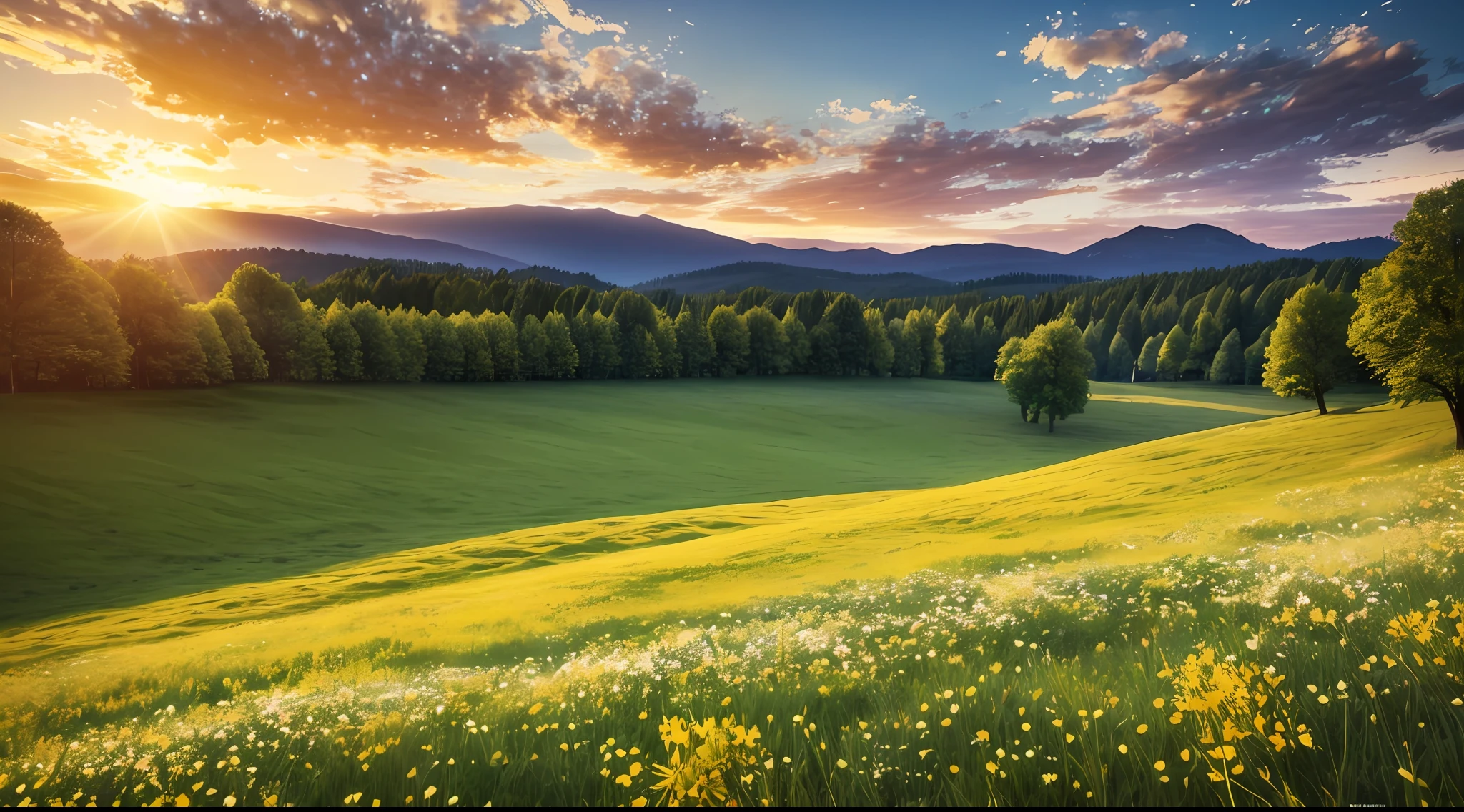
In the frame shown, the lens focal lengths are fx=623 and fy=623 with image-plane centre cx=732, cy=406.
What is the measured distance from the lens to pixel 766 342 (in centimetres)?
12106

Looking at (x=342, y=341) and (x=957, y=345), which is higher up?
(x=957, y=345)

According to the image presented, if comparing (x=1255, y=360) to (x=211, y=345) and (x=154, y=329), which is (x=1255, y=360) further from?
(x=154, y=329)

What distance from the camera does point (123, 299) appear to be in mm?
56656

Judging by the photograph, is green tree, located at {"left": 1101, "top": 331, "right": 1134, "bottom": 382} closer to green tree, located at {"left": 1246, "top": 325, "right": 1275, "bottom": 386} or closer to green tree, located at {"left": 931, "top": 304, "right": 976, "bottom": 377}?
green tree, located at {"left": 1246, "top": 325, "right": 1275, "bottom": 386}

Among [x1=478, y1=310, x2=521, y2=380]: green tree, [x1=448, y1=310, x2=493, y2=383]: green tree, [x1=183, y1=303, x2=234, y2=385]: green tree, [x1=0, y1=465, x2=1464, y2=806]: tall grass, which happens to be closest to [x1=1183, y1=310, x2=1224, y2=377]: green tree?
[x1=478, y1=310, x2=521, y2=380]: green tree

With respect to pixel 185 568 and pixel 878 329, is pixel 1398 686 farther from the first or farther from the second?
pixel 878 329

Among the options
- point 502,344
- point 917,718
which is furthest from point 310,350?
point 917,718

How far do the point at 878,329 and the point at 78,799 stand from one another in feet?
419

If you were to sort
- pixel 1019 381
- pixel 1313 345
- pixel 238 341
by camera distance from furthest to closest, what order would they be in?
pixel 1019 381 → pixel 238 341 → pixel 1313 345

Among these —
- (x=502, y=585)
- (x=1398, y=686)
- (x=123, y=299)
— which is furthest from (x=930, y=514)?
(x=123, y=299)

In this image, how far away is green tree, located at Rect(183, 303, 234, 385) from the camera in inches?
2442

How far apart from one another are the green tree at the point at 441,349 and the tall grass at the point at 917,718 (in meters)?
87.5

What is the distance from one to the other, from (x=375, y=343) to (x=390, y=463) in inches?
1673

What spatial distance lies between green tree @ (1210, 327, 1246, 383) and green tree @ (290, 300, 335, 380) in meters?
156
